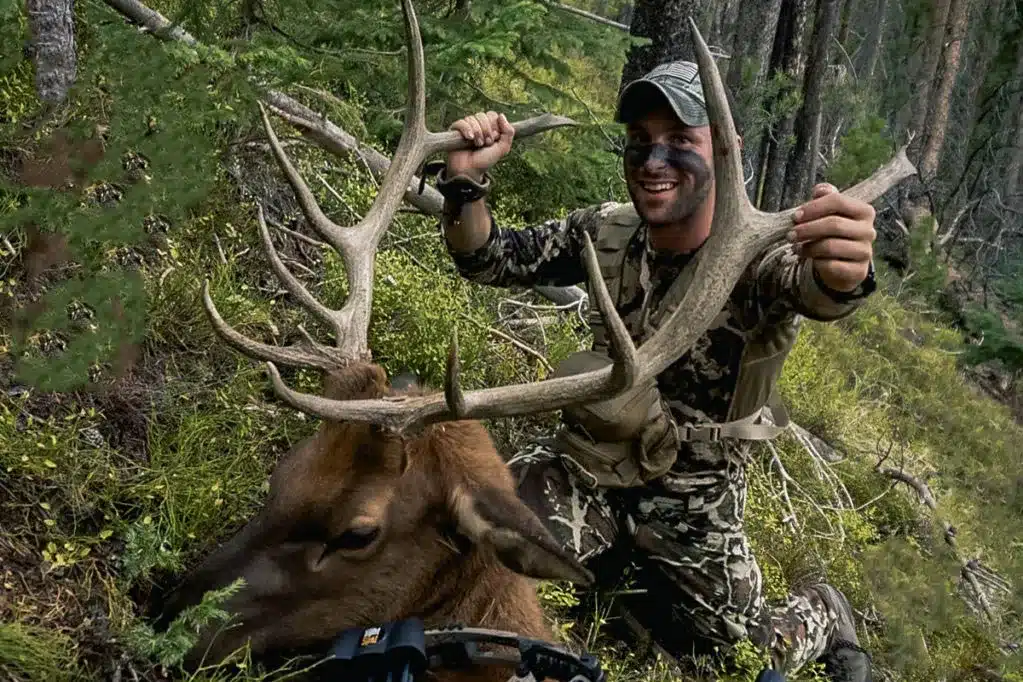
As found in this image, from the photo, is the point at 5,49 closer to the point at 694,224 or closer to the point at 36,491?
the point at 36,491

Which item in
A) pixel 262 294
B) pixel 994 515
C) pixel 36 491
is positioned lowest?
pixel 994 515

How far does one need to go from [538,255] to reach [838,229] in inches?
77.5

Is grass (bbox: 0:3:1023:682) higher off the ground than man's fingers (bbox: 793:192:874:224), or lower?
lower

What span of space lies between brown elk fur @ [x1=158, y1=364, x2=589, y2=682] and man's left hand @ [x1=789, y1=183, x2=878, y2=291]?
1.31 m

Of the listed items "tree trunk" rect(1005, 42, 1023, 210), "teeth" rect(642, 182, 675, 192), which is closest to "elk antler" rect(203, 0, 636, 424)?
"teeth" rect(642, 182, 675, 192)

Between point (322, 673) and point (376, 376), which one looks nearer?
point (322, 673)

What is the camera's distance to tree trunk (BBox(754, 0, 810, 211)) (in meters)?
12.0

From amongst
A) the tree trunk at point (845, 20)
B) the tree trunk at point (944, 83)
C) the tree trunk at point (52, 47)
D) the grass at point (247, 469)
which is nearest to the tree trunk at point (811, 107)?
the grass at point (247, 469)

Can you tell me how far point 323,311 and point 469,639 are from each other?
53.5 inches

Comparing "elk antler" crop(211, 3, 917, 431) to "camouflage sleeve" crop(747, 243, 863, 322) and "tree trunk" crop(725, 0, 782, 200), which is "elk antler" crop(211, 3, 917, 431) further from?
"tree trunk" crop(725, 0, 782, 200)

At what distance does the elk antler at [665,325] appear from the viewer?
2.77 m

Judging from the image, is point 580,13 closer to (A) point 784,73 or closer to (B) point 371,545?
(B) point 371,545

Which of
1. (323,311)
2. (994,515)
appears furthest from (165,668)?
(994,515)

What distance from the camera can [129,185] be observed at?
4625 mm
